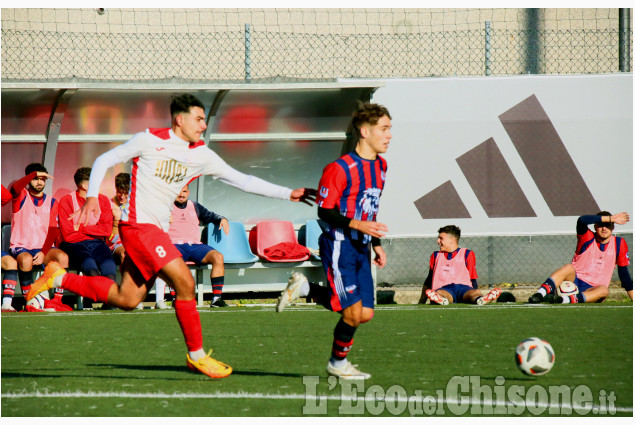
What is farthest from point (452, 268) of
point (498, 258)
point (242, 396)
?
point (242, 396)

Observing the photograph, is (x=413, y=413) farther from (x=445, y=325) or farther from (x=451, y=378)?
(x=445, y=325)

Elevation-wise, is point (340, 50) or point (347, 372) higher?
point (340, 50)

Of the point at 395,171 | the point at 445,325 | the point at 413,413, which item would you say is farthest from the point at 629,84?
the point at 413,413

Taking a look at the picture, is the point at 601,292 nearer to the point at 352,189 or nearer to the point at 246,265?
the point at 246,265

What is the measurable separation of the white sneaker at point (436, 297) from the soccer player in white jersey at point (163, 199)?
18.5ft

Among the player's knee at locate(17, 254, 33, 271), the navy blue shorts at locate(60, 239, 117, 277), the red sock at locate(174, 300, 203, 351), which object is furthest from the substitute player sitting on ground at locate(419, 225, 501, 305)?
the red sock at locate(174, 300, 203, 351)

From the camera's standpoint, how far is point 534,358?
5.20 metres

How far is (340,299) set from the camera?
5.53 metres

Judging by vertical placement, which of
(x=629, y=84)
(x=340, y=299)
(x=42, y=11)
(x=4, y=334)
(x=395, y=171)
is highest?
(x=42, y=11)

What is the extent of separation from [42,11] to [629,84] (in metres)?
9.40

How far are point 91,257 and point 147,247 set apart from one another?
18.6 feet

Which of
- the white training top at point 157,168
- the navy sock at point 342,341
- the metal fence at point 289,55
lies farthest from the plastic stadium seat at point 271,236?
the navy sock at point 342,341

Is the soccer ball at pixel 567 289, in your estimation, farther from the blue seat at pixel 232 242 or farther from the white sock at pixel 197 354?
the white sock at pixel 197 354

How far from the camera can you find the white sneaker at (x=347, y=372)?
5421mm
